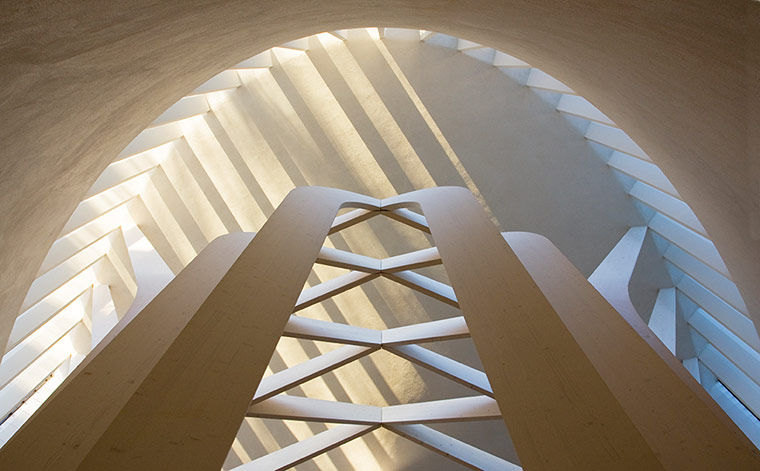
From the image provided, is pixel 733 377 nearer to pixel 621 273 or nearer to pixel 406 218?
pixel 621 273

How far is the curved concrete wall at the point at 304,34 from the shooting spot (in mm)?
3752

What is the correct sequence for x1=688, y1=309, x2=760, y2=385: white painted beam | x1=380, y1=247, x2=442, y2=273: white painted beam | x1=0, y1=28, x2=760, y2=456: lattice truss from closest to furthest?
x1=380, y1=247, x2=442, y2=273: white painted beam
x1=0, y1=28, x2=760, y2=456: lattice truss
x1=688, y1=309, x2=760, y2=385: white painted beam

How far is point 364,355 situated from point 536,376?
25.4ft

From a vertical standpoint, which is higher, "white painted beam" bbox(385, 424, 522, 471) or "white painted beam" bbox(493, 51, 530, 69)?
"white painted beam" bbox(493, 51, 530, 69)

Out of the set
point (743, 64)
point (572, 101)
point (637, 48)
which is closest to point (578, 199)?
point (572, 101)

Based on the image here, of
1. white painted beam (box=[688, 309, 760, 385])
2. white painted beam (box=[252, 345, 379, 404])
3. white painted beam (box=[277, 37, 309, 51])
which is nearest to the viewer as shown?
white painted beam (box=[252, 345, 379, 404])

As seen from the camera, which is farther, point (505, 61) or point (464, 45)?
point (464, 45)

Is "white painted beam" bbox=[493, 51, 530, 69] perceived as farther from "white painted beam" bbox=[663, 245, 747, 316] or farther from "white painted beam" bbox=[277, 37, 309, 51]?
"white painted beam" bbox=[663, 245, 747, 316]

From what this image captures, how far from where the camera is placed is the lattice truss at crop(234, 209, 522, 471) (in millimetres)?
9523

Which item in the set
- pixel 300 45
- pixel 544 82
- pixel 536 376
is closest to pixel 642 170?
pixel 544 82

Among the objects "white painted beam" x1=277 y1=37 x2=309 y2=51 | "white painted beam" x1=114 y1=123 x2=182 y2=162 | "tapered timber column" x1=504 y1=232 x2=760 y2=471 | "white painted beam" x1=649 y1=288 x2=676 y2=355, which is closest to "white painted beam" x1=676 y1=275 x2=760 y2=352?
"white painted beam" x1=649 y1=288 x2=676 y2=355

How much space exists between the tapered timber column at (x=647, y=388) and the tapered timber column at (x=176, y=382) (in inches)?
67.3

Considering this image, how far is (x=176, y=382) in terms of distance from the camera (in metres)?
3.48

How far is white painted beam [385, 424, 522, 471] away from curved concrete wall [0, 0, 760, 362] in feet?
21.7
